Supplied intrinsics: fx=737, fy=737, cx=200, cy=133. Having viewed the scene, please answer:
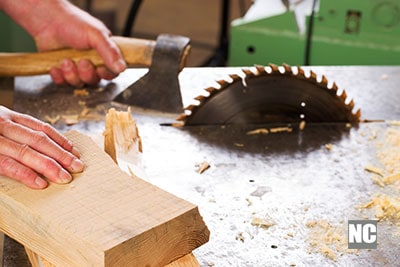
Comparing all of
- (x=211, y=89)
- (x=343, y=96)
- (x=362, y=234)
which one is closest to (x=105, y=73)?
(x=211, y=89)

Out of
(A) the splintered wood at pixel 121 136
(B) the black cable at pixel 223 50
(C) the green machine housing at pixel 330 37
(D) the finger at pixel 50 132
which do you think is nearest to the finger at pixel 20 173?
(D) the finger at pixel 50 132

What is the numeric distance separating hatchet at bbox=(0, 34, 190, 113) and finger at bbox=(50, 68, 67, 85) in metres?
0.02

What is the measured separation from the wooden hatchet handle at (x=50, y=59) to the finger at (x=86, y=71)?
0.02 meters

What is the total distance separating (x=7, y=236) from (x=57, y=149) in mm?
244

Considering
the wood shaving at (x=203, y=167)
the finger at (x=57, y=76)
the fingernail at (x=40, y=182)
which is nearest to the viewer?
the fingernail at (x=40, y=182)

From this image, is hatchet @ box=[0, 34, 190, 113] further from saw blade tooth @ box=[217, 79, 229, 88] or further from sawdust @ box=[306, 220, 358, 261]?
sawdust @ box=[306, 220, 358, 261]

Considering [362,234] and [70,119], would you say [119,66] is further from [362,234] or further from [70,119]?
[362,234]

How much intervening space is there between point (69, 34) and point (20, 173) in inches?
41.1

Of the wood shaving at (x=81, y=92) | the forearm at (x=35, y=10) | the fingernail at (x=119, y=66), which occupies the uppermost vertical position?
the forearm at (x=35, y=10)

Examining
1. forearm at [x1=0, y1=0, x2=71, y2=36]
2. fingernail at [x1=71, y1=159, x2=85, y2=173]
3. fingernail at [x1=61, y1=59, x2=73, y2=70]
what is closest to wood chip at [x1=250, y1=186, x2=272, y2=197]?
fingernail at [x1=71, y1=159, x2=85, y2=173]

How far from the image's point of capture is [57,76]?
104 inches

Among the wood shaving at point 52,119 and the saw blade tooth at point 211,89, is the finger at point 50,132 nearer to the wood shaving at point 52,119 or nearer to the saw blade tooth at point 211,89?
the wood shaving at point 52,119

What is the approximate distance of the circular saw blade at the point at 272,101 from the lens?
232 centimetres

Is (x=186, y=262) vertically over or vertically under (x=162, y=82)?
under
